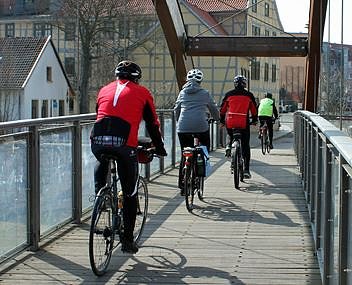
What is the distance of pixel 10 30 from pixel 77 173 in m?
49.3

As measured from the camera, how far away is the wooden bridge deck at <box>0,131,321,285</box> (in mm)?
5562

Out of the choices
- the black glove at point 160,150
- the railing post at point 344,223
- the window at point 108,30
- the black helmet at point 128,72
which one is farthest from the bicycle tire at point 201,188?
the window at point 108,30

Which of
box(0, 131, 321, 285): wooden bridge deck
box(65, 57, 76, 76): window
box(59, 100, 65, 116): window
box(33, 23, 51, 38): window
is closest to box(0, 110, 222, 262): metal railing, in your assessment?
box(0, 131, 321, 285): wooden bridge deck

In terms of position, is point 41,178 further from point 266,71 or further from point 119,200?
point 266,71

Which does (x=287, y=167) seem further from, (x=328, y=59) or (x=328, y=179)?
(x=328, y=179)

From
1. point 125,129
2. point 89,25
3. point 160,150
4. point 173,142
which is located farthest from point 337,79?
point 89,25

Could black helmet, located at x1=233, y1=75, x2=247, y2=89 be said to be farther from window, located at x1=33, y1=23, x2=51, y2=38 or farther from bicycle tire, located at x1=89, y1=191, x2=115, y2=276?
window, located at x1=33, y1=23, x2=51, y2=38

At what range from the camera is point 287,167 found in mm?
14938

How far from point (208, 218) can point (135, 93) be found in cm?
279

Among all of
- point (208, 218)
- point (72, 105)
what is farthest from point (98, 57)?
point (208, 218)

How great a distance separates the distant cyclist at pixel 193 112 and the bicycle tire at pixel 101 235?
11.3ft

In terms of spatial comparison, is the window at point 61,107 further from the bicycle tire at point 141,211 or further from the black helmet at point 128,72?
the black helmet at point 128,72

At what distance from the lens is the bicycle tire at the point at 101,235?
5445mm

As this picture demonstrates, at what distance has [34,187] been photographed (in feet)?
20.7
